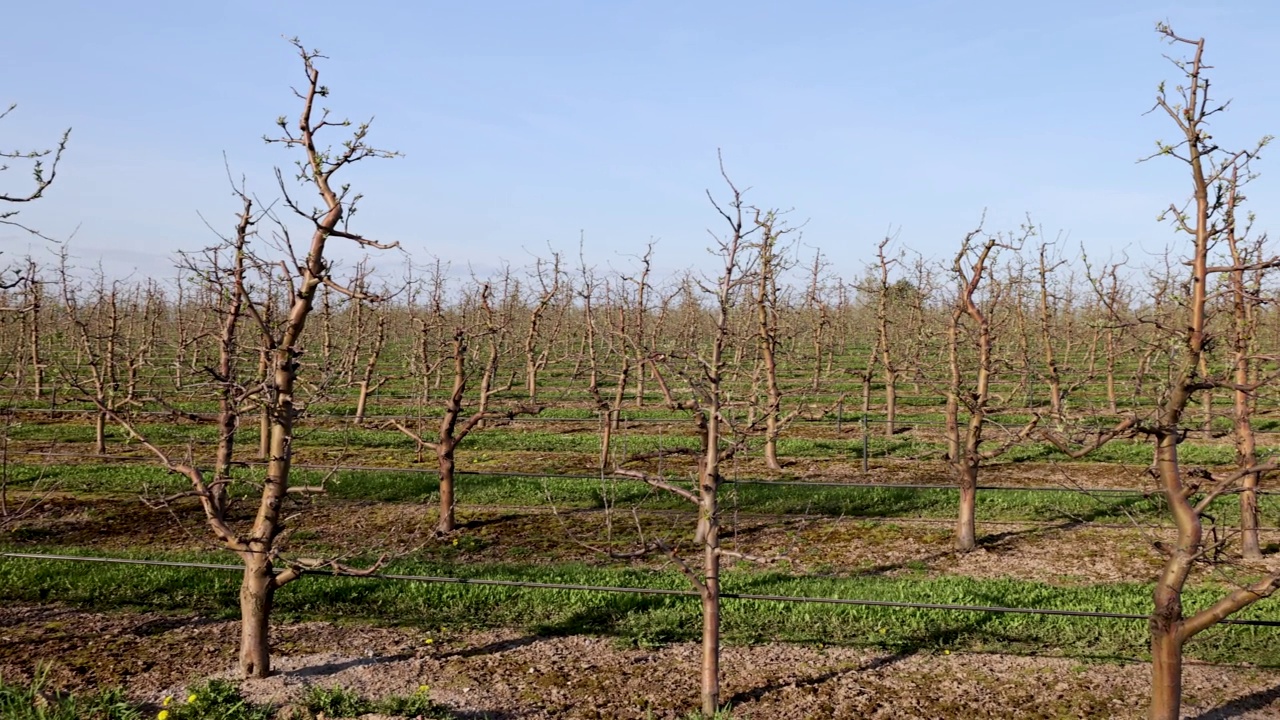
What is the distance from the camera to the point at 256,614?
5.58 m

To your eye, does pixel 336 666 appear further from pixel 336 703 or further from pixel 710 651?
pixel 710 651

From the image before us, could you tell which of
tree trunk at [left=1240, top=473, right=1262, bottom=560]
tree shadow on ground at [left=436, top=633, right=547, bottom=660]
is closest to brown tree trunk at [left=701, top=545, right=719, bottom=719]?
tree shadow on ground at [left=436, top=633, right=547, bottom=660]

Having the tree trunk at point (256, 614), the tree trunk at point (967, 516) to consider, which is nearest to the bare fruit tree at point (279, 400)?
the tree trunk at point (256, 614)

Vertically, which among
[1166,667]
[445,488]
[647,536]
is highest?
[445,488]

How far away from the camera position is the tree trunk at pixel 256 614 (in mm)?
5562

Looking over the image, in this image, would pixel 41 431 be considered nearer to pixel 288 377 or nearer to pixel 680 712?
pixel 288 377

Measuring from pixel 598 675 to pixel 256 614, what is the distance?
2255 mm

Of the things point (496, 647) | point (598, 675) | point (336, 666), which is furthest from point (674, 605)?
point (336, 666)

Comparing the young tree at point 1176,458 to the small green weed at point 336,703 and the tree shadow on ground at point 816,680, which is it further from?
the small green weed at point 336,703

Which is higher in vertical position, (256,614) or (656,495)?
(256,614)

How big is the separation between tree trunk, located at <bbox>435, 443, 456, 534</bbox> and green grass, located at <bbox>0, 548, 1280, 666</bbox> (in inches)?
63.7

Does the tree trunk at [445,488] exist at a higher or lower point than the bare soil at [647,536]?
higher

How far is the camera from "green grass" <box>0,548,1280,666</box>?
6.73m

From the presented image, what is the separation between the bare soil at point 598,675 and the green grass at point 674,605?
0.32 meters
